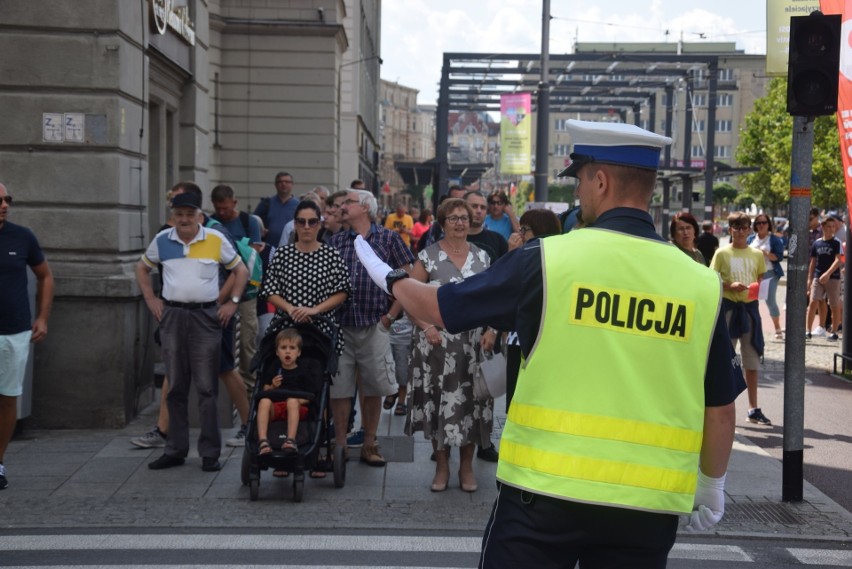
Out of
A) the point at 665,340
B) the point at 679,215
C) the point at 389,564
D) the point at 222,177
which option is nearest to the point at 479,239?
the point at 679,215

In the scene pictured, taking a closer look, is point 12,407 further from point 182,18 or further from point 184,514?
point 182,18

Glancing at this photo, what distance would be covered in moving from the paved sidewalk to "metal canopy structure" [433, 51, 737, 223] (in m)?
16.0

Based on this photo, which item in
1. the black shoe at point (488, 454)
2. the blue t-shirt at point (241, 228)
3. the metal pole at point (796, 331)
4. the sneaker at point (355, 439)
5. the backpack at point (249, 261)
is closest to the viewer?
the metal pole at point (796, 331)

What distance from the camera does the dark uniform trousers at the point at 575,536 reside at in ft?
9.55

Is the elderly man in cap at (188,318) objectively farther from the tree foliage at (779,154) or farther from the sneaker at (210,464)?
the tree foliage at (779,154)

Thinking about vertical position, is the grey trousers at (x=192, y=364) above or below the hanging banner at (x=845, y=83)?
below

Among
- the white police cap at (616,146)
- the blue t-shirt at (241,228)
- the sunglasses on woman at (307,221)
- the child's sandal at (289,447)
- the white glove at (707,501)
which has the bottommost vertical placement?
the child's sandal at (289,447)

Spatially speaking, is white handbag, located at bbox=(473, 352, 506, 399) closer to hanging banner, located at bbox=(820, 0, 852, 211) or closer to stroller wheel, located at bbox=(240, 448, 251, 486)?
stroller wheel, located at bbox=(240, 448, 251, 486)

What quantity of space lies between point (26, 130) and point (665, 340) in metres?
7.69

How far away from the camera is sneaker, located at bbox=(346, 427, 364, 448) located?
9047mm

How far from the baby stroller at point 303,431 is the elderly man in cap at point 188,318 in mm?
692

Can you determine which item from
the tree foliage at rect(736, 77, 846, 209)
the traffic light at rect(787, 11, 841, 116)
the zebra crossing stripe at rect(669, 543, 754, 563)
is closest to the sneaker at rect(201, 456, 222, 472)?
the zebra crossing stripe at rect(669, 543, 754, 563)

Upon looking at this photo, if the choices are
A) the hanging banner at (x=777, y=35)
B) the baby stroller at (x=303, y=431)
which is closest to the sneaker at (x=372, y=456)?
the baby stroller at (x=303, y=431)

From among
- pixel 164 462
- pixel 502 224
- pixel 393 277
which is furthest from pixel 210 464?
pixel 502 224
